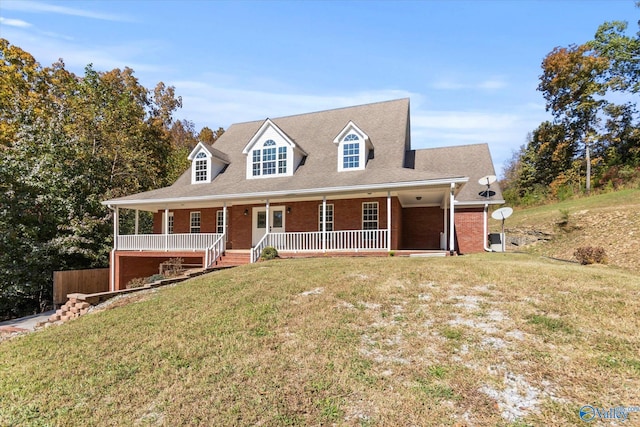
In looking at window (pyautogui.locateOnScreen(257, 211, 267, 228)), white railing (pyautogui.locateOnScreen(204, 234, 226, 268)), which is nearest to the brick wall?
window (pyautogui.locateOnScreen(257, 211, 267, 228))

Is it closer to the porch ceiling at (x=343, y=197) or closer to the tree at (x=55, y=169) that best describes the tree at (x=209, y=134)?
the tree at (x=55, y=169)

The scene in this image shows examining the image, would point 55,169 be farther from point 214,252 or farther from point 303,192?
point 303,192

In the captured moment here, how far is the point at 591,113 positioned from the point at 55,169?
38406mm

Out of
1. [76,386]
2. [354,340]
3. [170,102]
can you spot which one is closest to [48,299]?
[76,386]

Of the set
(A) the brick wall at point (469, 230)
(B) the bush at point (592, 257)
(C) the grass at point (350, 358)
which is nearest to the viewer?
(C) the grass at point (350, 358)

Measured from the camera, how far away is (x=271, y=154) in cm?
1750

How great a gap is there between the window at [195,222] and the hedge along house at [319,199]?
2.3 inches

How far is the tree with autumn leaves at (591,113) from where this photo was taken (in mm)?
24672

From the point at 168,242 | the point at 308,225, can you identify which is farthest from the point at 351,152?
the point at 168,242

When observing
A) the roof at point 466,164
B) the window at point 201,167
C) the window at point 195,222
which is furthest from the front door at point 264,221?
the roof at point 466,164

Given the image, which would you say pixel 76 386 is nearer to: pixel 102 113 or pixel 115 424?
pixel 115 424

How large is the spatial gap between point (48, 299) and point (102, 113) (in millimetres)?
12157

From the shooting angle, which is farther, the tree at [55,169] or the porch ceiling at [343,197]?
the tree at [55,169]

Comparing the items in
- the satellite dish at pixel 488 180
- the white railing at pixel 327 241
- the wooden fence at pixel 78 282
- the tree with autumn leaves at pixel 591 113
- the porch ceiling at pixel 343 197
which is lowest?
the wooden fence at pixel 78 282
